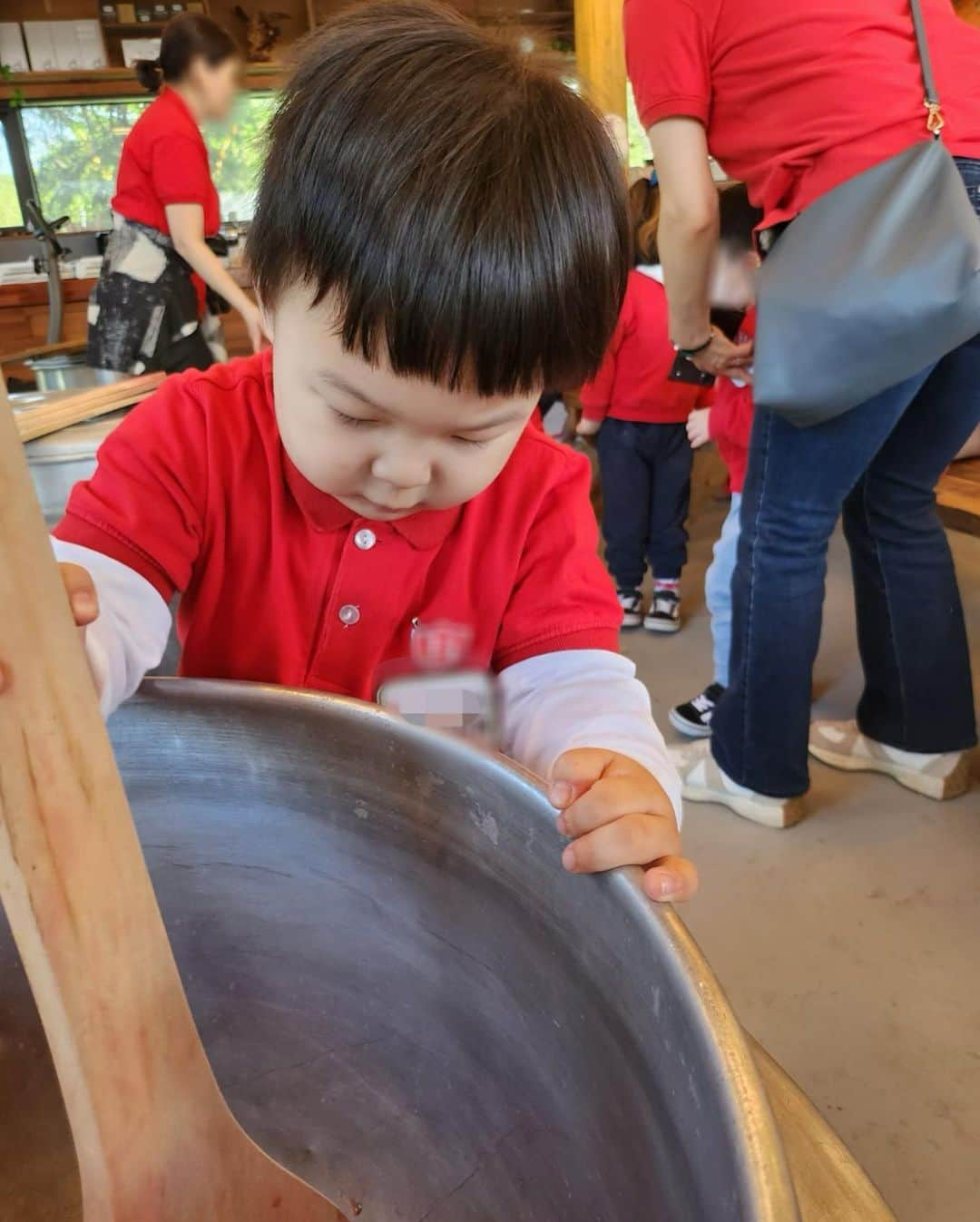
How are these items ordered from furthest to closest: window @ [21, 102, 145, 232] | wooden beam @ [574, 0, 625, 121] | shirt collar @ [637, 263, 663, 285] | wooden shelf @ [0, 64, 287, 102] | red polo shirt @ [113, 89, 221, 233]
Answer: window @ [21, 102, 145, 232], wooden shelf @ [0, 64, 287, 102], wooden beam @ [574, 0, 625, 121], shirt collar @ [637, 263, 663, 285], red polo shirt @ [113, 89, 221, 233]

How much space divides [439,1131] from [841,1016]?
510 millimetres

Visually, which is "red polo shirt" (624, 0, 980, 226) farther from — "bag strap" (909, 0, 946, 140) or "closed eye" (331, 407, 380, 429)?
"closed eye" (331, 407, 380, 429)

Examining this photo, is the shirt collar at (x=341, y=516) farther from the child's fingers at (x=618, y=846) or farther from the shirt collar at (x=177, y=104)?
the shirt collar at (x=177, y=104)

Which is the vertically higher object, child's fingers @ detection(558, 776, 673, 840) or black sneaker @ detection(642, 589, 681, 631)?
child's fingers @ detection(558, 776, 673, 840)

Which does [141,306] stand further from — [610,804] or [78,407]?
[610,804]

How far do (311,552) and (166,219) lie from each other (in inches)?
44.9

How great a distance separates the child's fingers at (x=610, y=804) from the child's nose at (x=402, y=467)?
164mm

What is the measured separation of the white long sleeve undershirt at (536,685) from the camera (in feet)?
1.62

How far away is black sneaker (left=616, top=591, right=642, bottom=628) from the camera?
1.72 m

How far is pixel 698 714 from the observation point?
1351 millimetres

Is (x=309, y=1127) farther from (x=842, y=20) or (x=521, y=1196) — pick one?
(x=842, y=20)

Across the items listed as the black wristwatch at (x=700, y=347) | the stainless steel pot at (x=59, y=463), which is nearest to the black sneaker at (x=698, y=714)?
the black wristwatch at (x=700, y=347)

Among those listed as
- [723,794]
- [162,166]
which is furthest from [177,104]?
[723,794]

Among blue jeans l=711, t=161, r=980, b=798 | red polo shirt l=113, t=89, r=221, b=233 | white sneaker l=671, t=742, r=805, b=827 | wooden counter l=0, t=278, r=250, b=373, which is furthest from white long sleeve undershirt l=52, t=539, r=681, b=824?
wooden counter l=0, t=278, r=250, b=373
